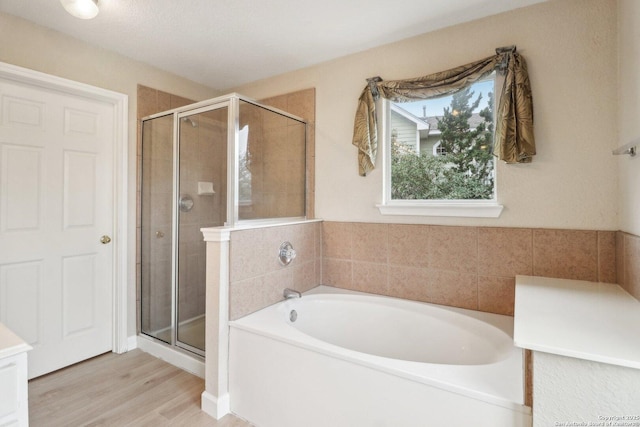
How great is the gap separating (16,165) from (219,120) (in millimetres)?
1314

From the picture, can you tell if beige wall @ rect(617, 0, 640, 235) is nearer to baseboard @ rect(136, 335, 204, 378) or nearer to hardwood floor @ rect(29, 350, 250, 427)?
hardwood floor @ rect(29, 350, 250, 427)

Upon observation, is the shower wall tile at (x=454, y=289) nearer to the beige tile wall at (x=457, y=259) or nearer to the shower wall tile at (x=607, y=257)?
the beige tile wall at (x=457, y=259)

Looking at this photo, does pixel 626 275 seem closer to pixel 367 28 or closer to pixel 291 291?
pixel 291 291

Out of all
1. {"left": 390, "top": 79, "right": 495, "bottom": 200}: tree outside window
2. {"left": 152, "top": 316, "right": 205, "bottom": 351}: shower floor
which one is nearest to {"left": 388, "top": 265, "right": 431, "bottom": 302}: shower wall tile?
{"left": 390, "top": 79, "right": 495, "bottom": 200}: tree outside window

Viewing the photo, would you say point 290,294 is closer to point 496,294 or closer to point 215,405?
point 215,405

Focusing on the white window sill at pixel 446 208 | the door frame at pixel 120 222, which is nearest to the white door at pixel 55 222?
the door frame at pixel 120 222

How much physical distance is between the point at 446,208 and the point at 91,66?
276cm

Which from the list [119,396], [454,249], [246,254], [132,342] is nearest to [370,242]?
[454,249]

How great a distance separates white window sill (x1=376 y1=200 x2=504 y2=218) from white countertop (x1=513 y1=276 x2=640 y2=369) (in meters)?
0.50

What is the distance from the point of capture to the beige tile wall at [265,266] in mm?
1871

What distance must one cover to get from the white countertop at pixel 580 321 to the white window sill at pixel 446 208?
19.8 inches

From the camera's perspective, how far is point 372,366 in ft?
4.42

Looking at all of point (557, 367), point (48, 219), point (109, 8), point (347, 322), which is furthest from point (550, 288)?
point (48, 219)

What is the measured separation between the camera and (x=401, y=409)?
1.27 metres
